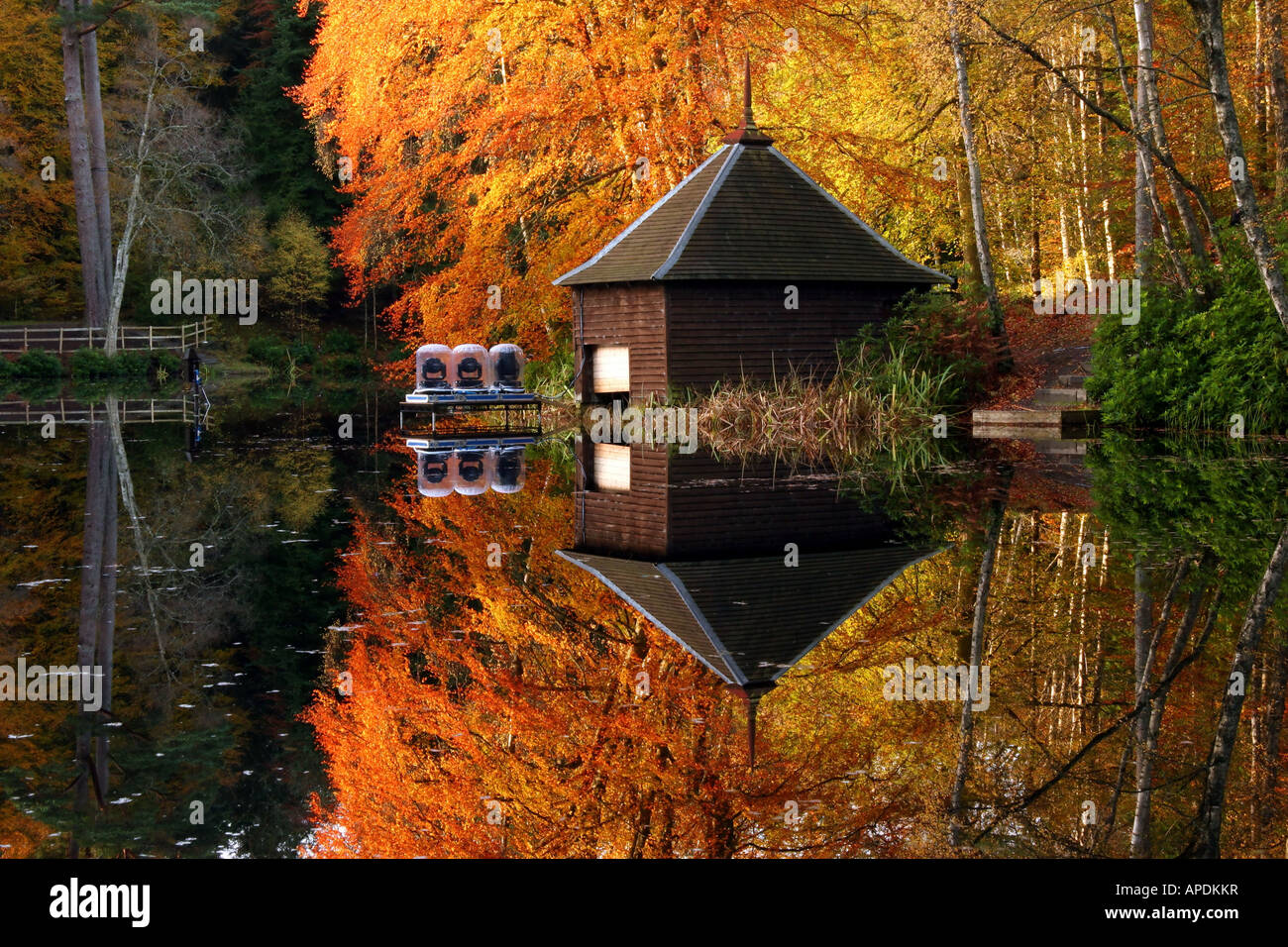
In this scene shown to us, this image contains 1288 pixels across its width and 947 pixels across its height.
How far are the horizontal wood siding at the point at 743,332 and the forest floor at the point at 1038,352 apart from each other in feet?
11.7

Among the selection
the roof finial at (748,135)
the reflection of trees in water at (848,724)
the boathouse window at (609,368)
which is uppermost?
the roof finial at (748,135)

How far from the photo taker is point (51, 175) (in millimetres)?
46094

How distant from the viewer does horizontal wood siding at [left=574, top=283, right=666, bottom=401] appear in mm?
23344

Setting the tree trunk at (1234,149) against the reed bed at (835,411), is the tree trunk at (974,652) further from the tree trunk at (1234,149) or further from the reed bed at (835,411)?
the tree trunk at (1234,149)

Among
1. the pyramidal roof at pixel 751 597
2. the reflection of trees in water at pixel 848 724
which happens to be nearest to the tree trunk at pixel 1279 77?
the reflection of trees in water at pixel 848 724

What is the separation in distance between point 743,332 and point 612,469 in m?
4.50

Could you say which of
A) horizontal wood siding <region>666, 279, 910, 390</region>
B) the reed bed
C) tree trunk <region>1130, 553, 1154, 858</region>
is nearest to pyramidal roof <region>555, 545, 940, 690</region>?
tree trunk <region>1130, 553, 1154, 858</region>

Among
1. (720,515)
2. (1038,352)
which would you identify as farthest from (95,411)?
(720,515)

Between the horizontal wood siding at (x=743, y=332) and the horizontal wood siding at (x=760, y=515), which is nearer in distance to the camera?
the horizontal wood siding at (x=760, y=515)

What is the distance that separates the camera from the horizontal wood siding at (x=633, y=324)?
23.3 meters

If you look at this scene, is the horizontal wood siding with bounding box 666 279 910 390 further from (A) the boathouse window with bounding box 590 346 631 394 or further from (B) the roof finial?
(B) the roof finial

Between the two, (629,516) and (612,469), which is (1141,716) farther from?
(612,469)
